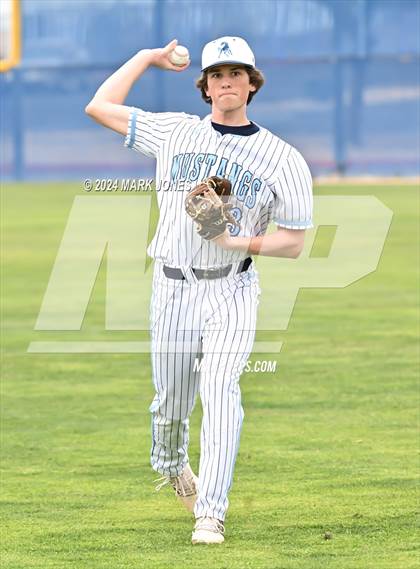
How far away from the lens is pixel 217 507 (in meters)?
6.11

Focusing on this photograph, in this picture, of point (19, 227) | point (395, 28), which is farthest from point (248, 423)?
point (395, 28)

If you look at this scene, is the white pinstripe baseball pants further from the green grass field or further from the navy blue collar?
the navy blue collar

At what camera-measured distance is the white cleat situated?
6105 millimetres

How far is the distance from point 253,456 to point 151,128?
228cm

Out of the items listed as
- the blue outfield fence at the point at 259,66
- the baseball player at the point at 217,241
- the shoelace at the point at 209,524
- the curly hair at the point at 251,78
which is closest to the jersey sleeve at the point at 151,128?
the baseball player at the point at 217,241

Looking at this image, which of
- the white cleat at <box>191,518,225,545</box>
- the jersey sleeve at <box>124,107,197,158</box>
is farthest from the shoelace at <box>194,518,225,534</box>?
the jersey sleeve at <box>124,107,197,158</box>

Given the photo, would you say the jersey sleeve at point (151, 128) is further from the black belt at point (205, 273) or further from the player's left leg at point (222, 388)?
the player's left leg at point (222, 388)

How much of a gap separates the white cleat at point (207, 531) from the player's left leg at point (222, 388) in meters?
0.02

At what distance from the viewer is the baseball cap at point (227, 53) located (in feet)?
20.2

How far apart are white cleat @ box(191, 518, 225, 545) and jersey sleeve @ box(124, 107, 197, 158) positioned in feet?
5.17

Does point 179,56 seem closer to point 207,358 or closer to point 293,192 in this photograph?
point 293,192

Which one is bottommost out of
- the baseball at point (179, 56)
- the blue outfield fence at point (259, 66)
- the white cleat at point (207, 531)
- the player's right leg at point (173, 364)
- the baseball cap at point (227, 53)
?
the blue outfield fence at point (259, 66)

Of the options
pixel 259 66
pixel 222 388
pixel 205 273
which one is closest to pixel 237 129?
pixel 205 273

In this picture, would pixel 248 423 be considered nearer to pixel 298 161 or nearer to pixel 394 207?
pixel 298 161
